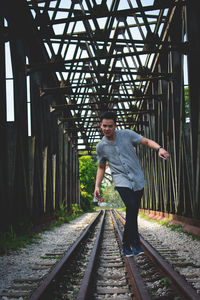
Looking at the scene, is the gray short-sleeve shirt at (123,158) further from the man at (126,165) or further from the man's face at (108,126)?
the man's face at (108,126)

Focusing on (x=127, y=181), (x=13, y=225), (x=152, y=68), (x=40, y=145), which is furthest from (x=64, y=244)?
(x=152, y=68)

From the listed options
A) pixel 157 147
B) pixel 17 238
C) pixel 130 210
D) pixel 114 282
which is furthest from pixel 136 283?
pixel 17 238

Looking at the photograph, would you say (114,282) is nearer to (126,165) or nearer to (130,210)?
(130,210)

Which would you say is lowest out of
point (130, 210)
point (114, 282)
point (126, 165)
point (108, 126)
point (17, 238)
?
point (17, 238)

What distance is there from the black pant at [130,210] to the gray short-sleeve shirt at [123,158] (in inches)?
3.2

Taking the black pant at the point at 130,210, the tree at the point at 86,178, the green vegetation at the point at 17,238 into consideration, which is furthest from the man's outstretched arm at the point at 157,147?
the tree at the point at 86,178

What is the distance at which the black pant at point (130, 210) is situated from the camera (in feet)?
14.2

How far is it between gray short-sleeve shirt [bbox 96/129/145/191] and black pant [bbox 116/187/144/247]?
82 millimetres

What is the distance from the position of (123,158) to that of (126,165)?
0.10 metres

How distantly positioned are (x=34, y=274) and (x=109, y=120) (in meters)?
2.24

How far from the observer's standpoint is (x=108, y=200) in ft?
273

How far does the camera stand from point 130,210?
435 cm

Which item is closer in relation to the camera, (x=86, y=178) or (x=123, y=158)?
(x=123, y=158)

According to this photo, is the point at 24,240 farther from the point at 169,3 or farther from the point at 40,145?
the point at 169,3
